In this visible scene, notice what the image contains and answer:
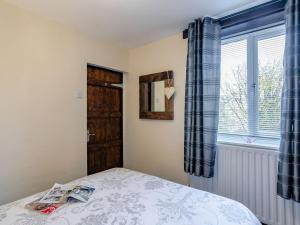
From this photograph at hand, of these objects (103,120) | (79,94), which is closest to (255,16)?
(79,94)

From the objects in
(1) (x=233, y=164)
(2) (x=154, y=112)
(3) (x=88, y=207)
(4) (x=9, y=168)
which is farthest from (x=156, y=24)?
(4) (x=9, y=168)

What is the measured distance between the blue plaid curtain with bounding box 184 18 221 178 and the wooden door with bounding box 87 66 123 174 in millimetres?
1356

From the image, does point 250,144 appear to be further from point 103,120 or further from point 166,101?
point 103,120

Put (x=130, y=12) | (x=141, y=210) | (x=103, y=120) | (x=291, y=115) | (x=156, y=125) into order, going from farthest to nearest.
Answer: (x=103, y=120) < (x=156, y=125) < (x=130, y=12) < (x=291, y=115) < (x=141, y=210)

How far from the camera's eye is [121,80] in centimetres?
333

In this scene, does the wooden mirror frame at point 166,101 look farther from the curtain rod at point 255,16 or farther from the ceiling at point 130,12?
the curtain rod at point 255,16

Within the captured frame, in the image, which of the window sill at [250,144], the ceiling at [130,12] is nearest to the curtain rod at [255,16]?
the ceiling at [130,12]

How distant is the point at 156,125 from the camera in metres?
2.94

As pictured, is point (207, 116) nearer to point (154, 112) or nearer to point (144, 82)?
point (154, 112)

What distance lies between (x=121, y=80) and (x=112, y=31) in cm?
90

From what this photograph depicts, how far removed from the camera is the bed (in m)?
1.19

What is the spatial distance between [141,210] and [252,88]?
171 centimetres

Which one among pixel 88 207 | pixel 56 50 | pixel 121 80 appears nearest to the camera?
pixel 88 207

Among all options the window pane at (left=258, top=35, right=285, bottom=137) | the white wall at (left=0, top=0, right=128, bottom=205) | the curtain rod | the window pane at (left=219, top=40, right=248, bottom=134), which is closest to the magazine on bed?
the white wall at (left=0, top=0, right=128, bottom=205)
